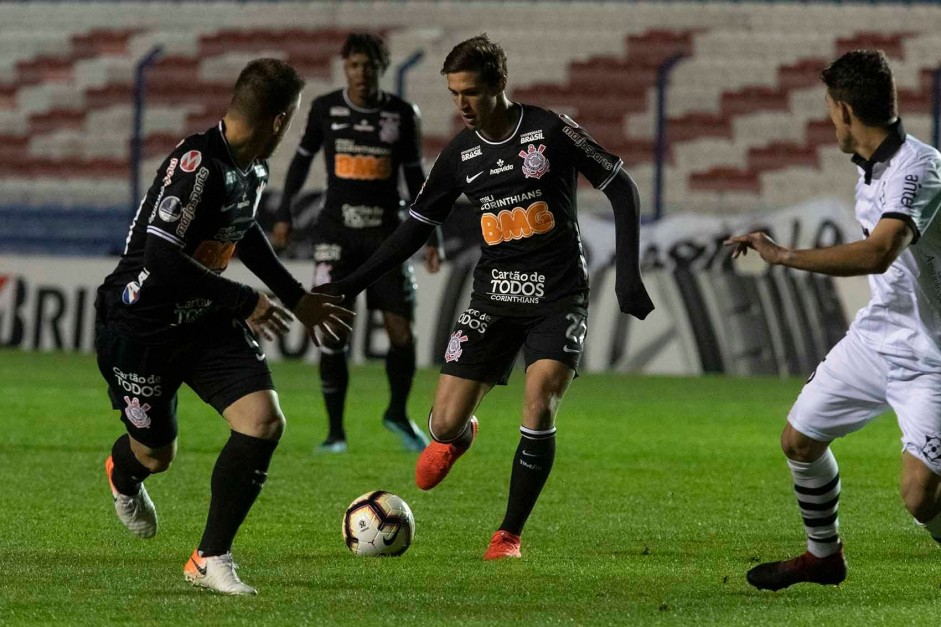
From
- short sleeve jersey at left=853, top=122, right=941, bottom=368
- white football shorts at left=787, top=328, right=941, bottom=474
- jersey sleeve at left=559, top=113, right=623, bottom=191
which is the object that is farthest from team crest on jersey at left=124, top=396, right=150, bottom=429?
short sleeve jersey at left=853, top=122, right=941, bottom=368

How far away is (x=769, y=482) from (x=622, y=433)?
2346mm

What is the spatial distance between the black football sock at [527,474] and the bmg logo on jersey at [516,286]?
0.55m

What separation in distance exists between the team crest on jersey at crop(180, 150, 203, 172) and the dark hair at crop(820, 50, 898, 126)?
6.74 feet

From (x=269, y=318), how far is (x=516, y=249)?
1.52 m

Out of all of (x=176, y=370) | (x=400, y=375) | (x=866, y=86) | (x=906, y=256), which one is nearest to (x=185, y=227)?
(x=176, y=370)

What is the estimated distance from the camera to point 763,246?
496 centimetres

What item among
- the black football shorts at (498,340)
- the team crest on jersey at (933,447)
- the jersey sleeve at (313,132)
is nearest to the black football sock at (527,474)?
the black football shorts at (498,340)

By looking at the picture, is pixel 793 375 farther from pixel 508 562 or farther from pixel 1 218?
pixel 1 218

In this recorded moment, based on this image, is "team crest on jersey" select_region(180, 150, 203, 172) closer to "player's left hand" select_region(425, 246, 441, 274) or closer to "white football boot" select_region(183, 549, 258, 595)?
"white football boot" select_region(183, 549, 258, 595)

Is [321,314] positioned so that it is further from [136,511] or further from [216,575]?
[136,511]

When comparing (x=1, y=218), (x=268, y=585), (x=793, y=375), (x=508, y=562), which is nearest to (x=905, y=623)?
(x=508, y=562)

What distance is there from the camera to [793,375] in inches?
586

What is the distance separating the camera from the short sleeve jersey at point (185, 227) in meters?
5.18

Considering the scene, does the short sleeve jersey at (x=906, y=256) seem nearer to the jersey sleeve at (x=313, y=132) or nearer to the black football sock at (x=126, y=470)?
the black football sock at (x=126, y=470)
